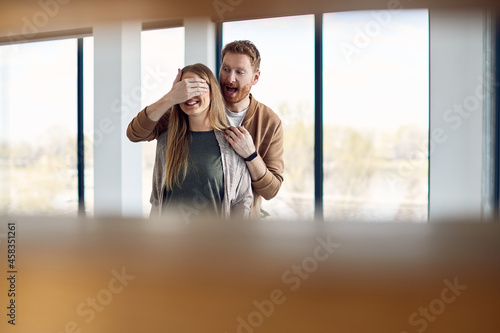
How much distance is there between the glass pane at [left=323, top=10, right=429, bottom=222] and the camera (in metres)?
2.18

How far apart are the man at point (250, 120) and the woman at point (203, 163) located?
0.04 m

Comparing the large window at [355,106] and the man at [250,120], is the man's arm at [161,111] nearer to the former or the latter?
the man at [250,120]

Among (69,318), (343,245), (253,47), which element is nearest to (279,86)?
(253,47)

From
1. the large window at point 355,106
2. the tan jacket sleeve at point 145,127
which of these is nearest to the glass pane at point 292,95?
the large window at point 355,106

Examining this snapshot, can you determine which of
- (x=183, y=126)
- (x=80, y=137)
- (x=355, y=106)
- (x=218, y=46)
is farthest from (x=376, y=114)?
(x=80, y=137)

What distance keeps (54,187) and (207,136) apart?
100 centimetres

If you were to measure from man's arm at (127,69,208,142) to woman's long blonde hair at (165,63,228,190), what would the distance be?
0.11ft

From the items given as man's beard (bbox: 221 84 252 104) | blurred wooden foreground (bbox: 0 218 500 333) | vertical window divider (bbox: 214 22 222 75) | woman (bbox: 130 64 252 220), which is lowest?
blurred wooden foreground (bbox: 0 218 500 333)

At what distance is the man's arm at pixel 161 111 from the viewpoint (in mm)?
2291

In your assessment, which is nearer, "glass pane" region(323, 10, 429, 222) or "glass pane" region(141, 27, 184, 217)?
"glass pane" region(323, 10, 429, 222)

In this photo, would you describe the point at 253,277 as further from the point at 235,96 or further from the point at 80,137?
the point at 80,137

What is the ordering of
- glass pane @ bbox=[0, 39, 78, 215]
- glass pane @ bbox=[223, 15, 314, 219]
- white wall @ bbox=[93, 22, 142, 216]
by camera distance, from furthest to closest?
glass pane @ bbox=[0, 39, 78, 215] < white wall @ bbox=[93, 22, 142, 216] < glass pane @ bbox=[223, 15, 314, 219]

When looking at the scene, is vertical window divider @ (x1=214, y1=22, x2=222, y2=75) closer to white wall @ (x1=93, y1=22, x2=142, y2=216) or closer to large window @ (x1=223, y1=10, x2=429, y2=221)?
large window @ (x1=223, y1=10, x2=429, y2=221)

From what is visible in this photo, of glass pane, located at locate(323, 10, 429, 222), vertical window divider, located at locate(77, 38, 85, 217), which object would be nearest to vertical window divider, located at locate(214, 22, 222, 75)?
glass pane, located at locate(323, 10, 429, 222)
